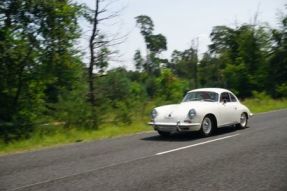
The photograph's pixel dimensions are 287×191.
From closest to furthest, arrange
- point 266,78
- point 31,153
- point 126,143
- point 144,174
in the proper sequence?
point 144,174 → point 31,153 → point 126,143 → point 266,78

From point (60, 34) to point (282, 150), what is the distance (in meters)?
11.4

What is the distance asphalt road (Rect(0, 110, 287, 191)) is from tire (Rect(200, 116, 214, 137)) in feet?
1.79

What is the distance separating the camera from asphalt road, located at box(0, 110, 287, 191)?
6.52 meters

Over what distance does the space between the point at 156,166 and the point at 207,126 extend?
526 cm

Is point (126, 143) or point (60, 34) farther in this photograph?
point (60, 34)

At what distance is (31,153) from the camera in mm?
10594

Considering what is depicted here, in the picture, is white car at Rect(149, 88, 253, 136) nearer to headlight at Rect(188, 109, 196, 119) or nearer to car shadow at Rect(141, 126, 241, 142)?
headlight at Rect(188, 109, 196, 119)

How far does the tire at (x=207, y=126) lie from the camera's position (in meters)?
12.7

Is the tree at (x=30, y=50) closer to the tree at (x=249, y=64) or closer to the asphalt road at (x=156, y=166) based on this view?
the asphalt road at (x=156, y=166)

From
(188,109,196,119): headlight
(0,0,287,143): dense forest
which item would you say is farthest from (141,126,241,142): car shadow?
(0,0,287,143): dense forest

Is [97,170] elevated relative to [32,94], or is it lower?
lower

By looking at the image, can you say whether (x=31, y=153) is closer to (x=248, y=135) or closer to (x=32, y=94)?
(x=248, y=135)

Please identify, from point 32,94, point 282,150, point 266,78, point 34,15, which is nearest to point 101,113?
point 32,94

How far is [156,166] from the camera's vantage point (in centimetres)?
802
